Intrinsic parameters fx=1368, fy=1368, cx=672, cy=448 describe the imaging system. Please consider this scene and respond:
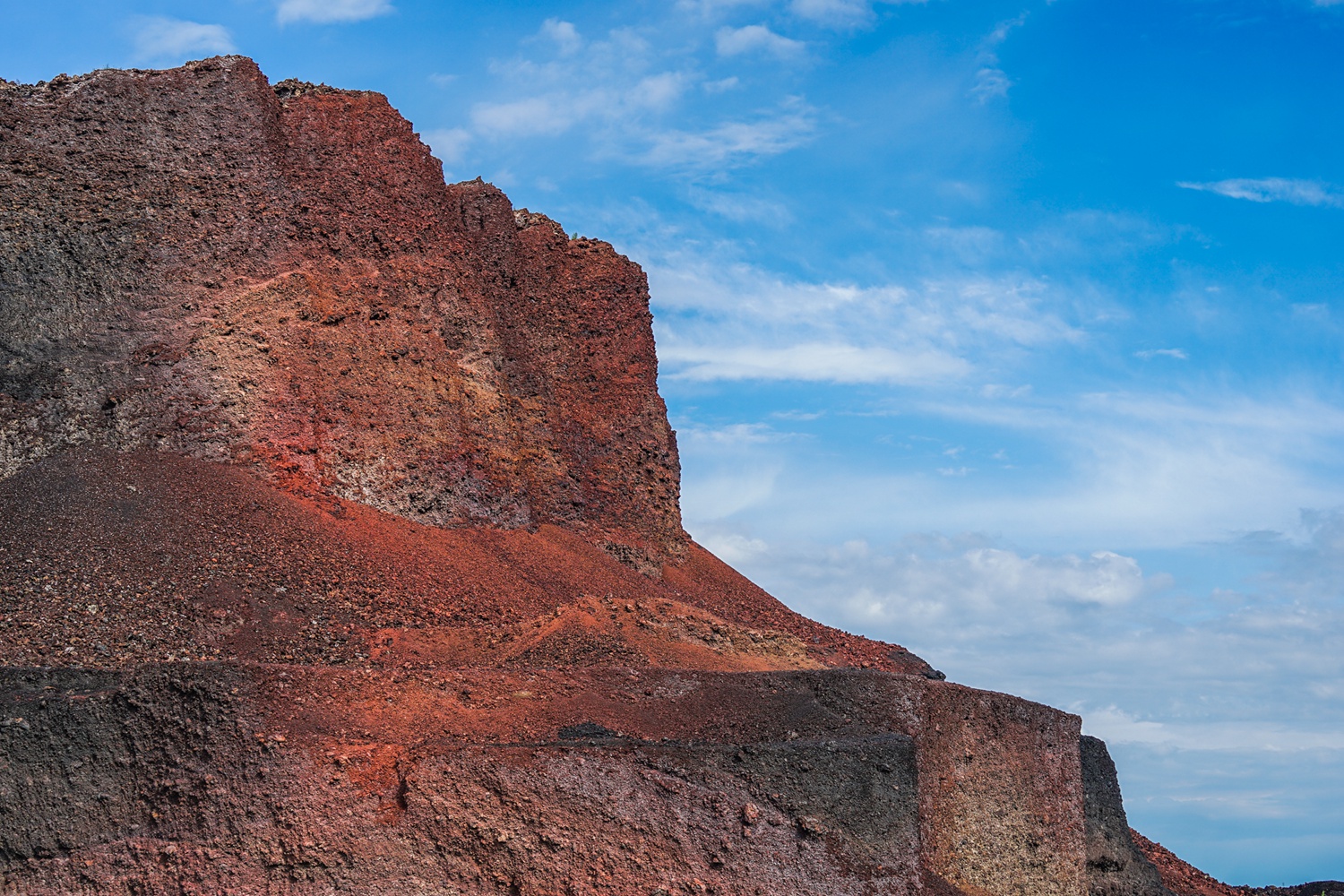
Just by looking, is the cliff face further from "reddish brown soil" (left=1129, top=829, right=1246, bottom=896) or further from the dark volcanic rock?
"reddish brown soil" (left=1129, top=829, right=1246, bottom=896)

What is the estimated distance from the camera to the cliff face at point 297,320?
19391 mm

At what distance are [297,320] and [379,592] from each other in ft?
17.7

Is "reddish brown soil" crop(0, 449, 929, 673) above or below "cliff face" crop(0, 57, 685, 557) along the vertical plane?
below

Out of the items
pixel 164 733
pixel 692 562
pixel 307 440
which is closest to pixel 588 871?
pixel 164 733

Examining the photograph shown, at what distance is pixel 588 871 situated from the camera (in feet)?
36.1

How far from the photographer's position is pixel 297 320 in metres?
20.2

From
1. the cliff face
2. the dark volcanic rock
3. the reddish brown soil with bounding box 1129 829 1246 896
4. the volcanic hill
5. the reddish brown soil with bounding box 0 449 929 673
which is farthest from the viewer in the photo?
the reddish brown soil with bounding box 1129 829 1246 896

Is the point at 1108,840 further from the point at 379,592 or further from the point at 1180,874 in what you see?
the point at 379,592

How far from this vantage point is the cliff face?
63.6 feet

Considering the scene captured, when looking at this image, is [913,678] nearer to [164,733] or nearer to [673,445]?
[164,733]

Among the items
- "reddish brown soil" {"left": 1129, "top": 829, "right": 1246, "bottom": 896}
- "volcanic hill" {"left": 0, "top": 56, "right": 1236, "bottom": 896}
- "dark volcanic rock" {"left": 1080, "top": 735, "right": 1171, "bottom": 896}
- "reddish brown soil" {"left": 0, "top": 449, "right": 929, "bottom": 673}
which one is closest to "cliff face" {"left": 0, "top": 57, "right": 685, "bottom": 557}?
"volcanic hill" {"left": 0, "top": 56, "right": 1236, "bottom": 896}

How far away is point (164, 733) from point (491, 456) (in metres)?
10.2

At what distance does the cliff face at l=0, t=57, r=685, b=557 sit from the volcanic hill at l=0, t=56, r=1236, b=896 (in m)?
0.06

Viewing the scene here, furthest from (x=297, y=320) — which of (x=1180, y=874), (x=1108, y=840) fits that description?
(x=1180, y=874)
